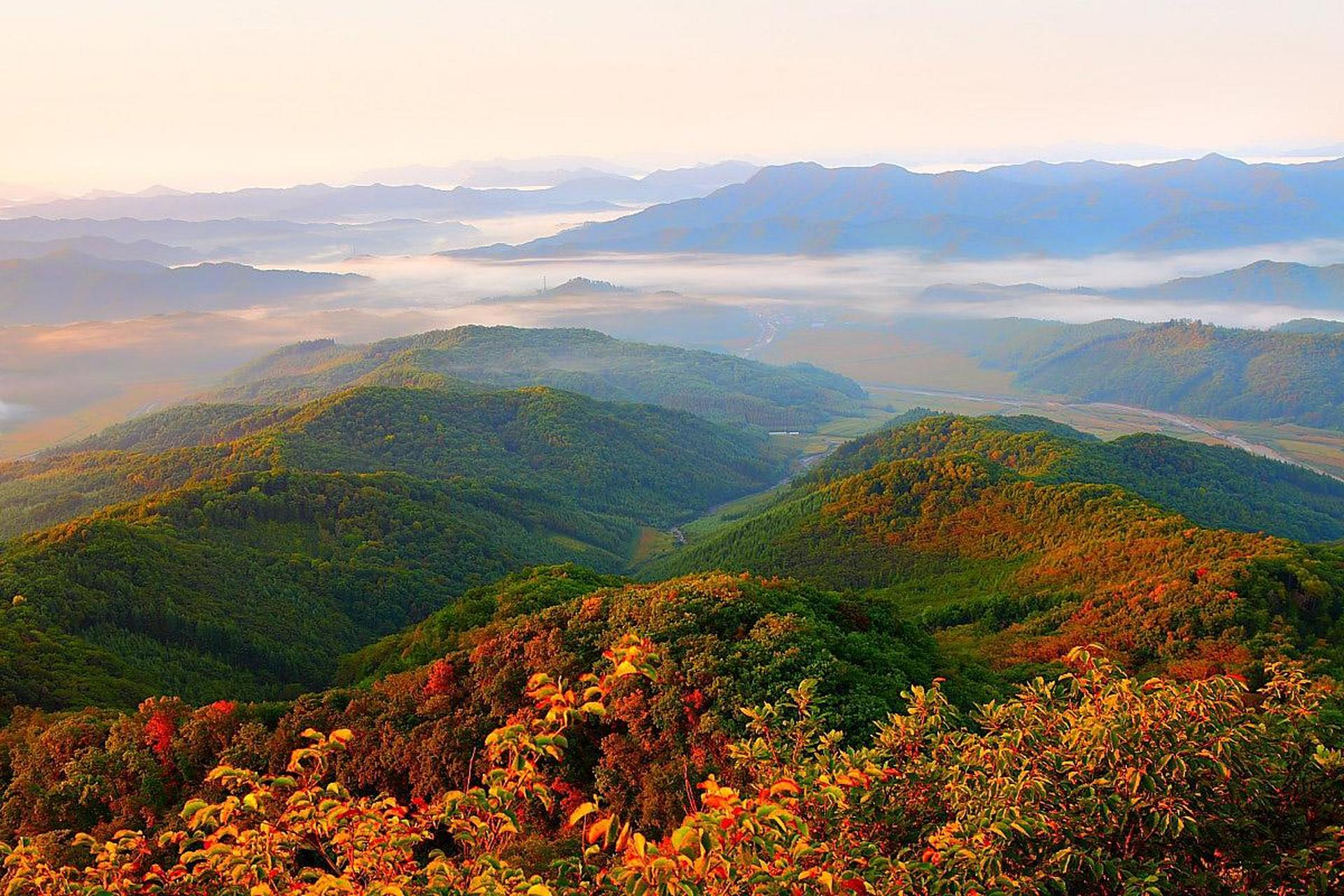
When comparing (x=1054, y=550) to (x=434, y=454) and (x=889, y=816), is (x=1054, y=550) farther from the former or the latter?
(x=434, y=454)

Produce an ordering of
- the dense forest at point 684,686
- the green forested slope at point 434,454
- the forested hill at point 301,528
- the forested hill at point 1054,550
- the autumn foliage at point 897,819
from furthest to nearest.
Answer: the green forested slope at point 434,454, the forested hill at point 301,528, the forested hill at point 1054,550, the dense forest at point 684,686, the autumn foliage at point 897,819

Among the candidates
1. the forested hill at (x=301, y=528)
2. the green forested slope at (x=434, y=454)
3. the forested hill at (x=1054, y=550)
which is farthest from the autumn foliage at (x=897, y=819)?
the green forested slope at (x=434, y=454)

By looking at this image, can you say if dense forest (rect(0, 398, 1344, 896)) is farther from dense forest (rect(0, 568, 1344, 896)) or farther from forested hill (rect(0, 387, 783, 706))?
forested hill (rect(0, 387, 783, 706))

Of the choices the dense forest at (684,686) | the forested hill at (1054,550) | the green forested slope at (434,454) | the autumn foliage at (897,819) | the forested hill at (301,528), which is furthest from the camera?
the green forested slope at (434,454)

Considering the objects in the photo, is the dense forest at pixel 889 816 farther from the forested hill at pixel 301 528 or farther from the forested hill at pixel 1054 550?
the forested hill at pixel 301 528

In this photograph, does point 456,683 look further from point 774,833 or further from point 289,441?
point 289,441

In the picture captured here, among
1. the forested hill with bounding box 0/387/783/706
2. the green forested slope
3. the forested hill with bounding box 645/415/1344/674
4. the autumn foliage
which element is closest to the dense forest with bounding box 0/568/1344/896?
the autumn foliage
